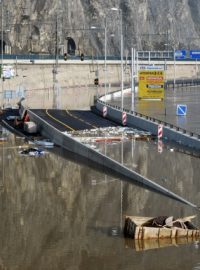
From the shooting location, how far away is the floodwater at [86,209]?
2308 centimetres

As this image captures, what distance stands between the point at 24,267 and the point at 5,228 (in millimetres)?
4576

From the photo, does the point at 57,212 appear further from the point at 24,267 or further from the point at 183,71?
the point at 183,71

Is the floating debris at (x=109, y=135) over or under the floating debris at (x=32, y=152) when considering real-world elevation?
over

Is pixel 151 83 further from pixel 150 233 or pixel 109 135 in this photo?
pixel 150 233

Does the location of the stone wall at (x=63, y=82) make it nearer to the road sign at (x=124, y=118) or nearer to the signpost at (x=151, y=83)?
the signpost at (x=151, y=83)

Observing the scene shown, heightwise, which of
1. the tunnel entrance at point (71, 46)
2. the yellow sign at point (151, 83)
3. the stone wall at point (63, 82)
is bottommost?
the stone wall at point (63, 82)

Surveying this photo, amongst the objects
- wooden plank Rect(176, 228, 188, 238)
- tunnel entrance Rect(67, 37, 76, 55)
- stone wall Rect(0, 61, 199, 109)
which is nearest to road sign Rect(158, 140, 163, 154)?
wooden plank Rect(176, 228, 188, 238)

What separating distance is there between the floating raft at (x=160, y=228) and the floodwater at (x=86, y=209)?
0.35 metres

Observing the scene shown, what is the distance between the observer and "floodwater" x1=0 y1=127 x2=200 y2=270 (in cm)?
2308

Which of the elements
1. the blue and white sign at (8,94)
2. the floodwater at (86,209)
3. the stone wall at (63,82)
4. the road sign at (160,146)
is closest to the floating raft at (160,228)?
the floodwater at (86,209)

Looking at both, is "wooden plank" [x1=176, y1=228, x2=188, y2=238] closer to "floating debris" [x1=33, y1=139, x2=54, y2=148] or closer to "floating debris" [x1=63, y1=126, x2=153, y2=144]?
"floating debris" [x1=63, y1=126, x2=153, y2=144]

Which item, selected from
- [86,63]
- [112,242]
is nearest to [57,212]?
[112,242]

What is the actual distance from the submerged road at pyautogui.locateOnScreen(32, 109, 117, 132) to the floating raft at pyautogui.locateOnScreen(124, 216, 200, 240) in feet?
95.8

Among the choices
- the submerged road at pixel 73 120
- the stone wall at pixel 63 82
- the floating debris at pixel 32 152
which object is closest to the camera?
the floating debris at pixel 32 152
